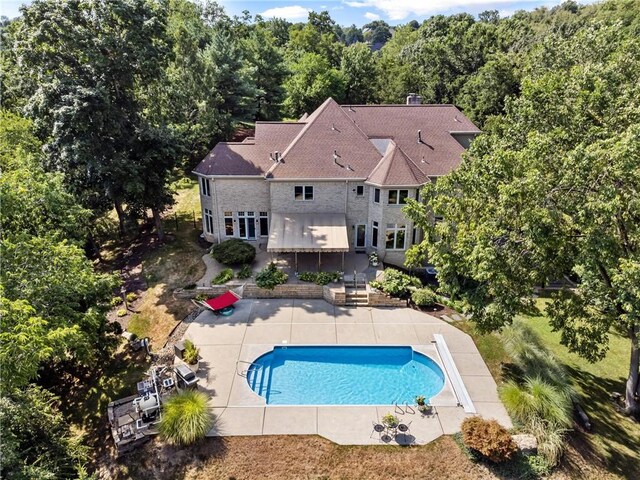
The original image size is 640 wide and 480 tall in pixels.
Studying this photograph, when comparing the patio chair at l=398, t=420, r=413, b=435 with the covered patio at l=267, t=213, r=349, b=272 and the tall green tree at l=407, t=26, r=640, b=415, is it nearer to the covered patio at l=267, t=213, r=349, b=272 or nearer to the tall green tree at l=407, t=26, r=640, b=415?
the tall green tree at l=407, t=26, r=640, b=415

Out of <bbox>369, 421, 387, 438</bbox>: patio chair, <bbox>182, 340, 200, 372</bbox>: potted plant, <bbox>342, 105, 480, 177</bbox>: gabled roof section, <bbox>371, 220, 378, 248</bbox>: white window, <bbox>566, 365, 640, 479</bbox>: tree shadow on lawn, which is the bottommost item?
<bbox>566, 365, 640, 479</bbox>: tree shadow on lawn

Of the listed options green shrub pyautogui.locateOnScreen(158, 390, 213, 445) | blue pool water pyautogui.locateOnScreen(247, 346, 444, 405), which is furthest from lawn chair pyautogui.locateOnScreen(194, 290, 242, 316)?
green shrub pyautogui.locateOnScreen(158, 390, 213, 445)

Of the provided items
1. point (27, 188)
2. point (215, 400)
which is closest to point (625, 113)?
point (215, 400)

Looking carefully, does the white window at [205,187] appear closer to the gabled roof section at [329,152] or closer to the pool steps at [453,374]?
the gabled roof section at [329,152]

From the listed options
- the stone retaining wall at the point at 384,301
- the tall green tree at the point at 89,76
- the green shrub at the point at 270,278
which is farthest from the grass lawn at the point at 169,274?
the stone retaining wall at the point at 384,301

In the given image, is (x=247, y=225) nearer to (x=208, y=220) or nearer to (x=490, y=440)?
(x=208, y=220)

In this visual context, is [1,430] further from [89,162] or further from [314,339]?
[89,162]
